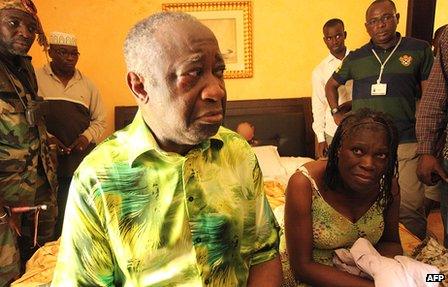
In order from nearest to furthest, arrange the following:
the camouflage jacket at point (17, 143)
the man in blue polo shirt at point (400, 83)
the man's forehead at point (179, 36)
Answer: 1. the man's forehead at point (179, 36)
2. the camouflage jacket at point (17, 143)
3. the man in blue polo shirt at point (400, 83)

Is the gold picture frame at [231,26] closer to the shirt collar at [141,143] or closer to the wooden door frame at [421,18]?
the wooden door frame at [421,18]

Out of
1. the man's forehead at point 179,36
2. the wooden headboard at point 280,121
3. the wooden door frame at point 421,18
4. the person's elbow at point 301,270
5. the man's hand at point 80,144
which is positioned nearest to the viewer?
the man's forehead at point 179,36

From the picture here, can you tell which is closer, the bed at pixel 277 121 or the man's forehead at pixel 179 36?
the man's forehead at pixel 179 36

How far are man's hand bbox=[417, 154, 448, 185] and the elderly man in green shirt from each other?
1.26 metres

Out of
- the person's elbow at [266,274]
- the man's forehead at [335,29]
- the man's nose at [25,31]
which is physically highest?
the man's forehead at [335,29]

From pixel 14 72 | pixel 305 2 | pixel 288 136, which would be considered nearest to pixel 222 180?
pixel 14 72

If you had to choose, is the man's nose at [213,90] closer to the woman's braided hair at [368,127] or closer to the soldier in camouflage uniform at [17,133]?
the woman's braided hair at [368,127]

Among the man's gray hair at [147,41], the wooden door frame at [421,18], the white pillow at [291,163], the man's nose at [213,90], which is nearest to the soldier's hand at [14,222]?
the man's gray hair at [147,41]

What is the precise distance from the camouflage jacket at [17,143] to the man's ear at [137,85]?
1328 mm

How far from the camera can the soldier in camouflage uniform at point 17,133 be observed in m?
1.78

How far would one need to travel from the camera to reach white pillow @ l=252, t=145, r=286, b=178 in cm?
302

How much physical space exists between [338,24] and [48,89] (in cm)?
230

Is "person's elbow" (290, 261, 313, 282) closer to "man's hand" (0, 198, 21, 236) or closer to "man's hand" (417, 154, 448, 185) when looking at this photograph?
"man's hand" (417, 154, 448, 185)

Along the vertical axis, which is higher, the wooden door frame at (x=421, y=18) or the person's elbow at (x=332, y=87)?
the wooden door frame at (x=421, y=18)
